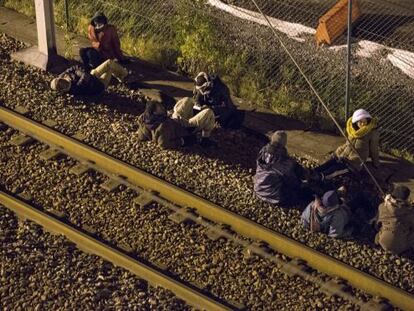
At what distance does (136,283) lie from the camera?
1067cm

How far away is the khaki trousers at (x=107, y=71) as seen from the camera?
1445 cm

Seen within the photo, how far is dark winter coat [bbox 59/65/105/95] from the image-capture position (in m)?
14.1

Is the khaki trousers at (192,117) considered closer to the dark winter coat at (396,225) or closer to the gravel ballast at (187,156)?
the gravel ballast at (187,156)

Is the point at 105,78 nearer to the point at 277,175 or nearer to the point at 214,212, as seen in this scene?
the point at 214,212

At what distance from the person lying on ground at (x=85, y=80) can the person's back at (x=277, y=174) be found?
3373 millimetres

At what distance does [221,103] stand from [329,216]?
2.84 m

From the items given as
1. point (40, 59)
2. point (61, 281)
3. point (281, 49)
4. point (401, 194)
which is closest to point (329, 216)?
point (401, 194)

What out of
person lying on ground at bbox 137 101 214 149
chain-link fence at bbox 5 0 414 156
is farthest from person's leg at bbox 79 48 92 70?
person lying on ground at bbox 137 101 214 149

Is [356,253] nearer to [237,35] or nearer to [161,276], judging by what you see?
[161,276]

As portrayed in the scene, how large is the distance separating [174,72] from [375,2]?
174 inches

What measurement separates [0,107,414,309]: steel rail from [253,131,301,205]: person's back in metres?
0.59

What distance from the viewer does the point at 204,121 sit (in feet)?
42.7

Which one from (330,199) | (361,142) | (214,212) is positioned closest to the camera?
(330,199)

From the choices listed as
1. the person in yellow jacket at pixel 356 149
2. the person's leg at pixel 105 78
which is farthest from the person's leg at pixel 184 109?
the person in yellow jacket at pixel 356 149
